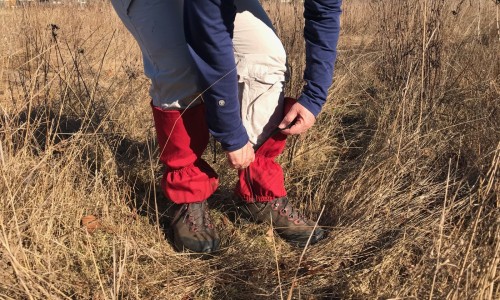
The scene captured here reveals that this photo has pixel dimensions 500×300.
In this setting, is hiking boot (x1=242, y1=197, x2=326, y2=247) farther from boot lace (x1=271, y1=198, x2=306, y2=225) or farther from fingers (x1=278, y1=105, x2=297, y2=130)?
fingers (x1=278, y1=105, x2=297, y2=130)

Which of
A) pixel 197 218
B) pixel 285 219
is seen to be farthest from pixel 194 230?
pixel 285 219

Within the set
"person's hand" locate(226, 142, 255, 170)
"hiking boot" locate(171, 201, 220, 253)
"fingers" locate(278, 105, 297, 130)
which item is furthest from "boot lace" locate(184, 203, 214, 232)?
"fingers" locate(278, 105, 297, 130)

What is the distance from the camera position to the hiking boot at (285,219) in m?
1.60

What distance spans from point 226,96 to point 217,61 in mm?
107

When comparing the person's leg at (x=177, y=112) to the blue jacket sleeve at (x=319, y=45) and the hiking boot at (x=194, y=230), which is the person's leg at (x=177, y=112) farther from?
the blue jacket sleeve at (x=319, y=45)

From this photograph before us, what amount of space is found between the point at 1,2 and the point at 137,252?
308 centimetres

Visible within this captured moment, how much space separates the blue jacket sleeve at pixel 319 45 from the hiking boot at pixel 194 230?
542mm

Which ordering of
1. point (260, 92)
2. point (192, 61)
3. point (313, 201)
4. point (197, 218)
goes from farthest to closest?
point (313, 201), point (197, 218), point (260, 92), point (192, 61)

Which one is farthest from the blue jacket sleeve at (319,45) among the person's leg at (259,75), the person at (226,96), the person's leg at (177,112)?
the person's leg at (177,112)

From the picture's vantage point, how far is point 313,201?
1.79 metres

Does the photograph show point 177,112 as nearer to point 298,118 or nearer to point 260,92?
point 260,92

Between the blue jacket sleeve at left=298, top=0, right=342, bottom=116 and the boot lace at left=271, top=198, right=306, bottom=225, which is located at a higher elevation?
the blue jacket sleeve at left=298, top=0, right=342, bottom=116

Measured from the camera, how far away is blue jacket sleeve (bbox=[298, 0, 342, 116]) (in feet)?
4.52

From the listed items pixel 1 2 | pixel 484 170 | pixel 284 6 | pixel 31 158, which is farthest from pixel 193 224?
pixel 1 2
